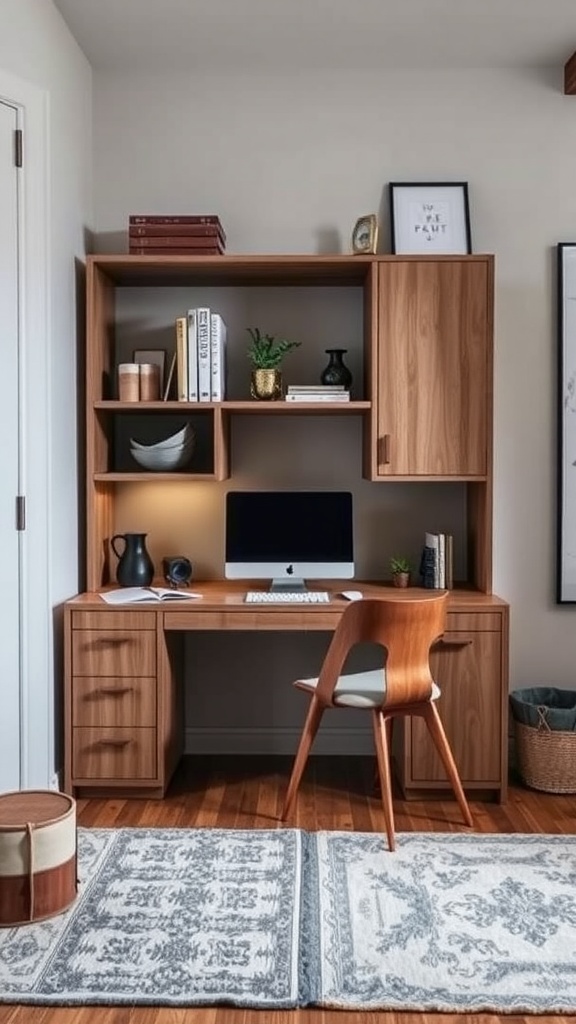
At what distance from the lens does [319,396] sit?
3.43m

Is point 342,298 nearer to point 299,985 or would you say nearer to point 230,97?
point 230,97

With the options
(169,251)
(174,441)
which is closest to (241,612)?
(174,441)

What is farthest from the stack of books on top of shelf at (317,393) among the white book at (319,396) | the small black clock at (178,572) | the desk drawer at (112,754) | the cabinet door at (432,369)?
the desk drawer at (112,754)

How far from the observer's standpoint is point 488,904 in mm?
2451

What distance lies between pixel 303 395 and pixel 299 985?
2.04 metres

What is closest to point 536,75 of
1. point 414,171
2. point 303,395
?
point 414,171

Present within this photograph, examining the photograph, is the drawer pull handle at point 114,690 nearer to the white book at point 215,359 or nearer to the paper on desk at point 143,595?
the paper on desk at point 143,595

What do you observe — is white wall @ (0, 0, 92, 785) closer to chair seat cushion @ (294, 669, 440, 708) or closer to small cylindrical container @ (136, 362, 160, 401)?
small cylindrical container @ (136, 362, 160, 401)

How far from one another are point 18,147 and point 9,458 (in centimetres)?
100

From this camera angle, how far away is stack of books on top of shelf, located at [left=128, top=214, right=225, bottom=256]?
11.2 feet

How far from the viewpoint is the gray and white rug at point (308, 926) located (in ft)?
6.72

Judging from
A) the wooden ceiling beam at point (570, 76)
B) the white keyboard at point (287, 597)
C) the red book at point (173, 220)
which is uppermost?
the wooden ceiling beam at point (570, 76)

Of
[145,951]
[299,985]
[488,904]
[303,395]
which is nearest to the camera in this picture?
[299,985]

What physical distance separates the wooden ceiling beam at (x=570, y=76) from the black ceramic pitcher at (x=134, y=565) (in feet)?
7.98
